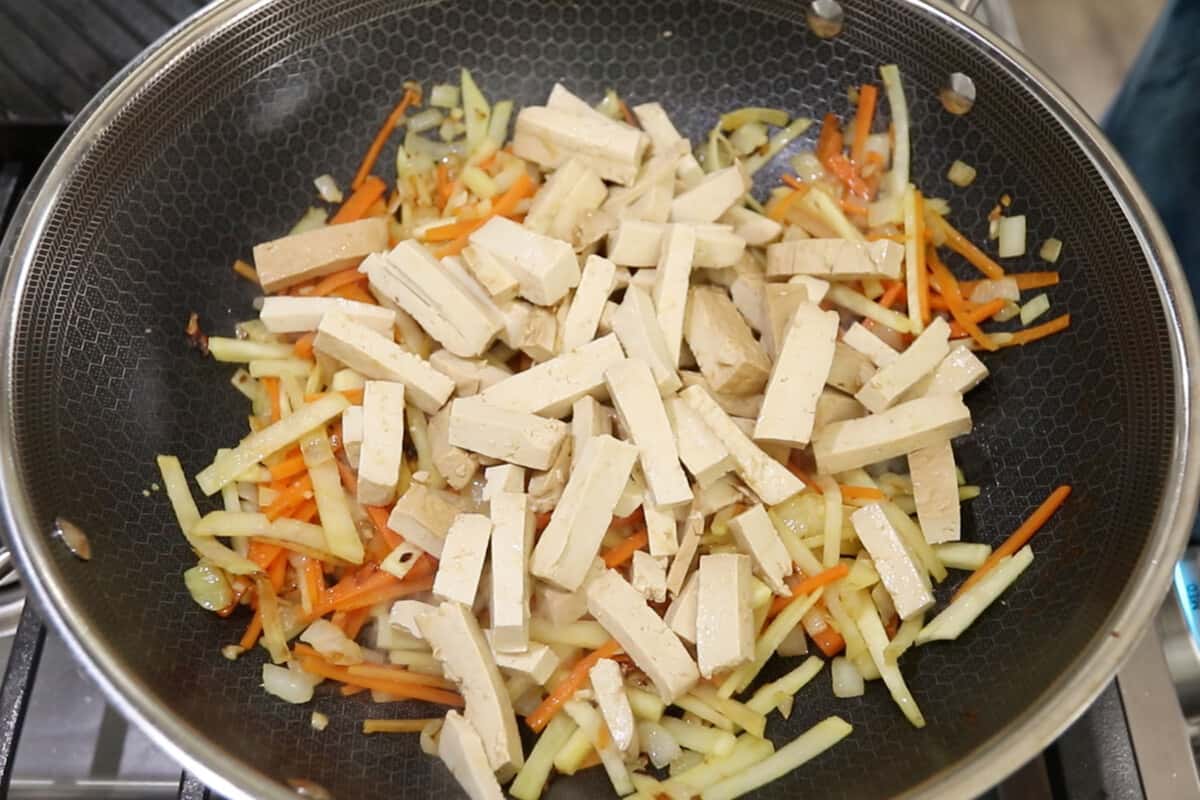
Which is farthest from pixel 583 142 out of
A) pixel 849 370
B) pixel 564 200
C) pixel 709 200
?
pixel 849 370

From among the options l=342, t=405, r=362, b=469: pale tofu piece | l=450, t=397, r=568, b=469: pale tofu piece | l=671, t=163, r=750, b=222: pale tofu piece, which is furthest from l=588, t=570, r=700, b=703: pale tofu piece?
l=671, t=163, r=750, b=222: pale tofu piece

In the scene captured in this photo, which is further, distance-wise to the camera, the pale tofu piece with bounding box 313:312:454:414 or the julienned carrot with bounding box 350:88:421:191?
the julienned carrot with bounding box 350:88:421:191

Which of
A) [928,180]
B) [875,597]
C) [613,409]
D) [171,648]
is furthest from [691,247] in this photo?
[171,648]

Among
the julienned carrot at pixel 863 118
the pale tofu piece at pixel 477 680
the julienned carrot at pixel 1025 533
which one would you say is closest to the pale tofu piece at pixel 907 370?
the julienned carrot at pixel 1025 533

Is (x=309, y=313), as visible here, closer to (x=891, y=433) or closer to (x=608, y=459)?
(x=608, y=459)

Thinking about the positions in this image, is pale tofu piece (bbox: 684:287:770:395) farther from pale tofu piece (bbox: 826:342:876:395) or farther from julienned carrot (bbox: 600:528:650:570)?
julienned carrot (bbox: 600:528:650:570)

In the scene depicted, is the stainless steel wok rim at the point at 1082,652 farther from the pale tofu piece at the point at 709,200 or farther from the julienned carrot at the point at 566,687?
the pale tofu piece at the point at 709,200

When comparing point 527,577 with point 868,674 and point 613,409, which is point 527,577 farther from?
point 868,674
